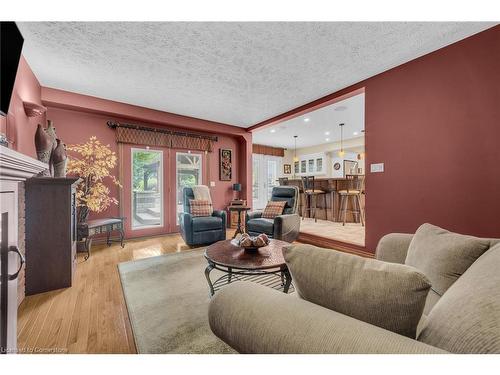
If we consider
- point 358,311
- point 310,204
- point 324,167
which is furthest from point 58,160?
point 324,167

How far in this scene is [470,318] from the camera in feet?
1.80

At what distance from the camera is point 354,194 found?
525cm

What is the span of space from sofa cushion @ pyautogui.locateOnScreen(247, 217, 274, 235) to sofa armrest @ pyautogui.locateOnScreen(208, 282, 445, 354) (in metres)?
2.57

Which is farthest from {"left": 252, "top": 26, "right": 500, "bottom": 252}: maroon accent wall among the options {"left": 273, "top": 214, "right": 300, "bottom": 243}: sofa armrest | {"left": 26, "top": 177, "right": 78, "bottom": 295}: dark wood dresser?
{"left": 26, "top": 177, "right": 78, "bottom": 295}: dark wood dresser

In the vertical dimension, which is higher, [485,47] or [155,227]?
[485,47]

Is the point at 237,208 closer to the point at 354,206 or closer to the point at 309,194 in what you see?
the point at 309,194

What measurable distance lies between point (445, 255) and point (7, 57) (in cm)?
311

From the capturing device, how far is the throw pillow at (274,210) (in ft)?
12.4

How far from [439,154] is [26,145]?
4.81 meters

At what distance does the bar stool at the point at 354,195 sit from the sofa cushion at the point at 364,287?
484 centimetres

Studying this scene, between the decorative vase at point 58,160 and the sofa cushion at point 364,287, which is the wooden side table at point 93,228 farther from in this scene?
the sofa cushion at point 364,287

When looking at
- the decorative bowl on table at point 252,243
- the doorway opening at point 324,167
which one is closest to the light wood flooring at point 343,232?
the doorway opening at point 324,167

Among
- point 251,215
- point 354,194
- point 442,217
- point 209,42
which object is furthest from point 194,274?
point 354,194
